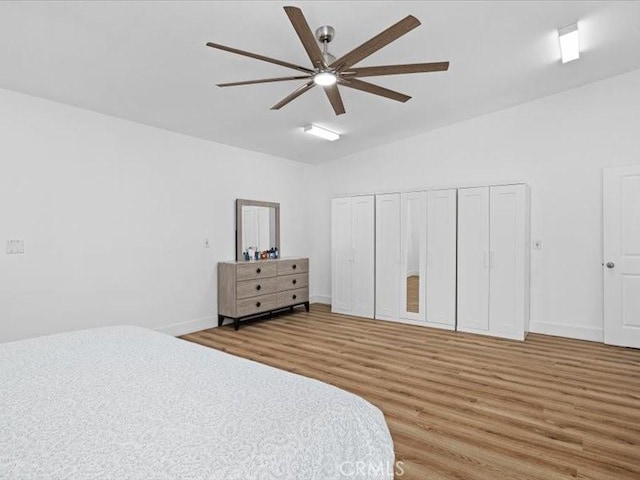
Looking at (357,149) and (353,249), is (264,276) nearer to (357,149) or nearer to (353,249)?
(353,249)

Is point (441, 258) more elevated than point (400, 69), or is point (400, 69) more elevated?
point (400, 69)

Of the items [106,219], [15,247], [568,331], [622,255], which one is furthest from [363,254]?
[15,247]

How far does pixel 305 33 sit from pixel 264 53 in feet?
3.89

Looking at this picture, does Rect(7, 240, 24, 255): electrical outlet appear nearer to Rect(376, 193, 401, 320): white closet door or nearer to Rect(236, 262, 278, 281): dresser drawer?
Rect(236, 262, 278, 281): dresser drawer

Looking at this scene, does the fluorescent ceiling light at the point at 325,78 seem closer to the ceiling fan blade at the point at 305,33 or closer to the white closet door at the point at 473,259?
the ceiling fan blade at the point at 305,33

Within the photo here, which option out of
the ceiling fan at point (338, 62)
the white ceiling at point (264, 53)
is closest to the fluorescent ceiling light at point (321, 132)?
the white ceiling at point (264, 53)

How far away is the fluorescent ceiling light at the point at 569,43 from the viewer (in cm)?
Answer: 298

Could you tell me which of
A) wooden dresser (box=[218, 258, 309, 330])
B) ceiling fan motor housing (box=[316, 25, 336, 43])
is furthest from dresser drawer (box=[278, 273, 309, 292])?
ceiling fan motor housing (box=[316, 25, 336, 43])

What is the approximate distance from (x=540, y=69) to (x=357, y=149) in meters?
2.85

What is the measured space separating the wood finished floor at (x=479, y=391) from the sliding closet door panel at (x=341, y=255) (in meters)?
0.89

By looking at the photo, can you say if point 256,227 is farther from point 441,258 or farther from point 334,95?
point 334,95

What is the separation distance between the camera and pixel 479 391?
9.33ft

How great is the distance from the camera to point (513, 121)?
15.5 ft

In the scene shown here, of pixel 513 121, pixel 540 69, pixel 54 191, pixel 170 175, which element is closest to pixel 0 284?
pixel 54 191
